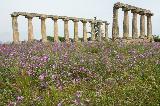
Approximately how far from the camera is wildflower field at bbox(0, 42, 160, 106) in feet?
23.7

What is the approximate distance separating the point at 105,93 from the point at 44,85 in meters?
1.70

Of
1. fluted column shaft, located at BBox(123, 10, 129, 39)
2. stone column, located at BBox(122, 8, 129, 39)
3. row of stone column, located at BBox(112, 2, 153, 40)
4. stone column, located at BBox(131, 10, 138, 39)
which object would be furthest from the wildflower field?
stone column, located at BBox(131, 10, 138, 39)

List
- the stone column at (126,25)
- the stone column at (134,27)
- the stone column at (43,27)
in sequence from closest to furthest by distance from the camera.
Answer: the stone column at (126,25), the stone column at (134,27), the stone column at (43,27)

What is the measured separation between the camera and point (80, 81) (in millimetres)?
9203

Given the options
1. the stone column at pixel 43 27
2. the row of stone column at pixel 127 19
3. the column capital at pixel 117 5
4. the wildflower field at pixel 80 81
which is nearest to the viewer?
the wildflower field at pixel 80 81

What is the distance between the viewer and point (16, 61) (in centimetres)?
1075

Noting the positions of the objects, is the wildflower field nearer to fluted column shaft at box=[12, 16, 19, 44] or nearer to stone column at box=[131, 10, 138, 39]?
stone column at box=[131, 10, 138, 39]

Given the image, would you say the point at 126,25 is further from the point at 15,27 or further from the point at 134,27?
the point at 15,27

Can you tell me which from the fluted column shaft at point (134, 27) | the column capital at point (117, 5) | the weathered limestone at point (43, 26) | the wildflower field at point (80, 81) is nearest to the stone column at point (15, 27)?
the weathered limestone at point (43, 26)

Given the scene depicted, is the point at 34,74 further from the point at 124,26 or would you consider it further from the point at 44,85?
the point at 124,26

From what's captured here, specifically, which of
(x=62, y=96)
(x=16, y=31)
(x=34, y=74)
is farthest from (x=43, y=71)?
(x=16, y=31)

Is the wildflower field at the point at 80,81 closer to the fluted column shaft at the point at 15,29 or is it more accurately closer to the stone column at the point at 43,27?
the fluted column shaft at the point at 15,29

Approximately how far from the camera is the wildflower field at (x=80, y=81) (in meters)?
7.22

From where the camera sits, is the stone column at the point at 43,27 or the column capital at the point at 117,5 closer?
the column capital at the point at 117,5
